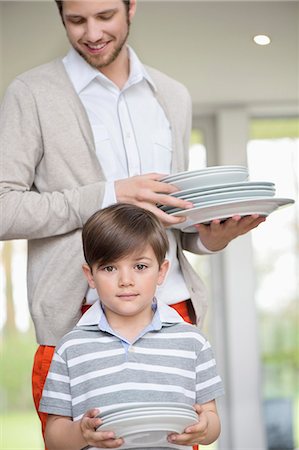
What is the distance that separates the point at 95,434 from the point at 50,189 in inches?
24.6

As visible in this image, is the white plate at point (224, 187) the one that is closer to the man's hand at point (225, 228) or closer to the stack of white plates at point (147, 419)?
the man's hand at point (225, 228)

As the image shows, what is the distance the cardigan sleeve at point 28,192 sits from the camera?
70.2 inches

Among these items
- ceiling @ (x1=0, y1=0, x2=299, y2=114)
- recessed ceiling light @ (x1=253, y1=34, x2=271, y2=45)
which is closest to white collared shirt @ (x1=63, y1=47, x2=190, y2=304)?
ceiling @ (x1=0, y1=0, x2=299, y2=114)

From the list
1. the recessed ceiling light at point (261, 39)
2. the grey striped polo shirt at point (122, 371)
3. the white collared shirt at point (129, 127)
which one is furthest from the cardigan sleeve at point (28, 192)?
the recessed ceiling light at point (261, 39)

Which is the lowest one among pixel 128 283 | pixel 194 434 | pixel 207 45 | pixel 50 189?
pixel 194 434

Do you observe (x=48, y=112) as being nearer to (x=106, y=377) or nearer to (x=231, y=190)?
(x=231, y=190)

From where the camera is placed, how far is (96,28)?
1890 mm

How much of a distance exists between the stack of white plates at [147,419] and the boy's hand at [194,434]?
0.05 ft

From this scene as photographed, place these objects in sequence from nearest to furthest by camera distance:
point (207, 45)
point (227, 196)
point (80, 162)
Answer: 1. point (227, 196)
2. point (80, 162)
3. point (207, 45)

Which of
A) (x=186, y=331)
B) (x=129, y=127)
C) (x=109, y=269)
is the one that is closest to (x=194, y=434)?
(x=186, y=331)

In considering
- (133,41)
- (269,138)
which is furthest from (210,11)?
(269,138)

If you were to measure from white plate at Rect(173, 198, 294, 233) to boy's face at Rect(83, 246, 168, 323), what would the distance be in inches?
5.4

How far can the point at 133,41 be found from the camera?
3932 mm

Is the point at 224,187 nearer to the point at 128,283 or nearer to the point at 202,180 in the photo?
the point at 202,180
